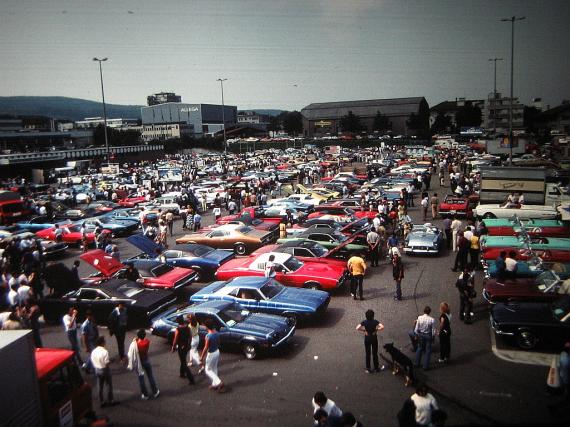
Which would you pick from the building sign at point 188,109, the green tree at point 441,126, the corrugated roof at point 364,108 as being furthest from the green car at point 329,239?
the building sign at point 188,109

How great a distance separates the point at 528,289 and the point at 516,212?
1099 centimetres

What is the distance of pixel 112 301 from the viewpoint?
11148 mm

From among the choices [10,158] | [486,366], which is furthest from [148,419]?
[10,158]

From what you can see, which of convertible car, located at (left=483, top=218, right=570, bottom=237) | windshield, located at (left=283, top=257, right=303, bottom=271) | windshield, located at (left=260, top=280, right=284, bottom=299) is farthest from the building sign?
windshield, located at (left=260, top=280, right=284, bottom=299)

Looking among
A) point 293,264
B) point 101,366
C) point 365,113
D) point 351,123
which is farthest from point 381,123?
point 101,366

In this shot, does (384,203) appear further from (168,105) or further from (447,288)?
(168,105)

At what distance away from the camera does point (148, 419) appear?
7.46 meters

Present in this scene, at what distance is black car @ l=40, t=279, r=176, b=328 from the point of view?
11.1 meters

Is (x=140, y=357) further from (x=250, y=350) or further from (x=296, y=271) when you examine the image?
(x=296, y=271)

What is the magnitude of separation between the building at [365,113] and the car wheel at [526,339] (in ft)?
399

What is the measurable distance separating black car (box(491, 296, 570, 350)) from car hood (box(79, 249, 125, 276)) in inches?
408

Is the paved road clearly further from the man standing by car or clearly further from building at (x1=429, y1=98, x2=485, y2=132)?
building at (x1=429, y1=98, x2=485, y2=132)

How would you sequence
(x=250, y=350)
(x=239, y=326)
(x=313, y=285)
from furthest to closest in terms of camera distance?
(x=313, y=285)
(x=239, y=326)
(x=250, y=350)

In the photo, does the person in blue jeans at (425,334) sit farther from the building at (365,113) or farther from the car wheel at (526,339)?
the building at (365,113)
